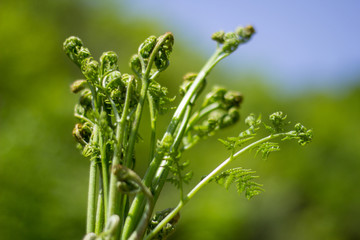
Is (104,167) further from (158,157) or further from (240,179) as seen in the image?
(240,179)

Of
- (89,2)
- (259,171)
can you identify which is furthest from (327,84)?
(89,2)

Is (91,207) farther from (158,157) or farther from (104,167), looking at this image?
(158,157)

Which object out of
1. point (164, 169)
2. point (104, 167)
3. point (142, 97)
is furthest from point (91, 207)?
point (142, 97)

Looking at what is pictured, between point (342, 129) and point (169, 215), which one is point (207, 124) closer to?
point (169, 215)

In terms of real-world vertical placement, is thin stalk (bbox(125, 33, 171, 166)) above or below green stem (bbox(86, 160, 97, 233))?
above

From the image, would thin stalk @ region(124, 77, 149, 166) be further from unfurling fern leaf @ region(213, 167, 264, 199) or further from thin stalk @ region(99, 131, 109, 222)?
unfurling fern leaf @ region(213, 167, 264, 199)

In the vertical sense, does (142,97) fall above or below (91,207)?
above

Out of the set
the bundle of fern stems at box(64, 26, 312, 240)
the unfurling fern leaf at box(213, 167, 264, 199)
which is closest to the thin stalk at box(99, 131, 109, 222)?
the bundle of fern stems at box(64, 26, 312, 240)

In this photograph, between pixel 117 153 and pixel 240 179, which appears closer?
pixel 117 153
